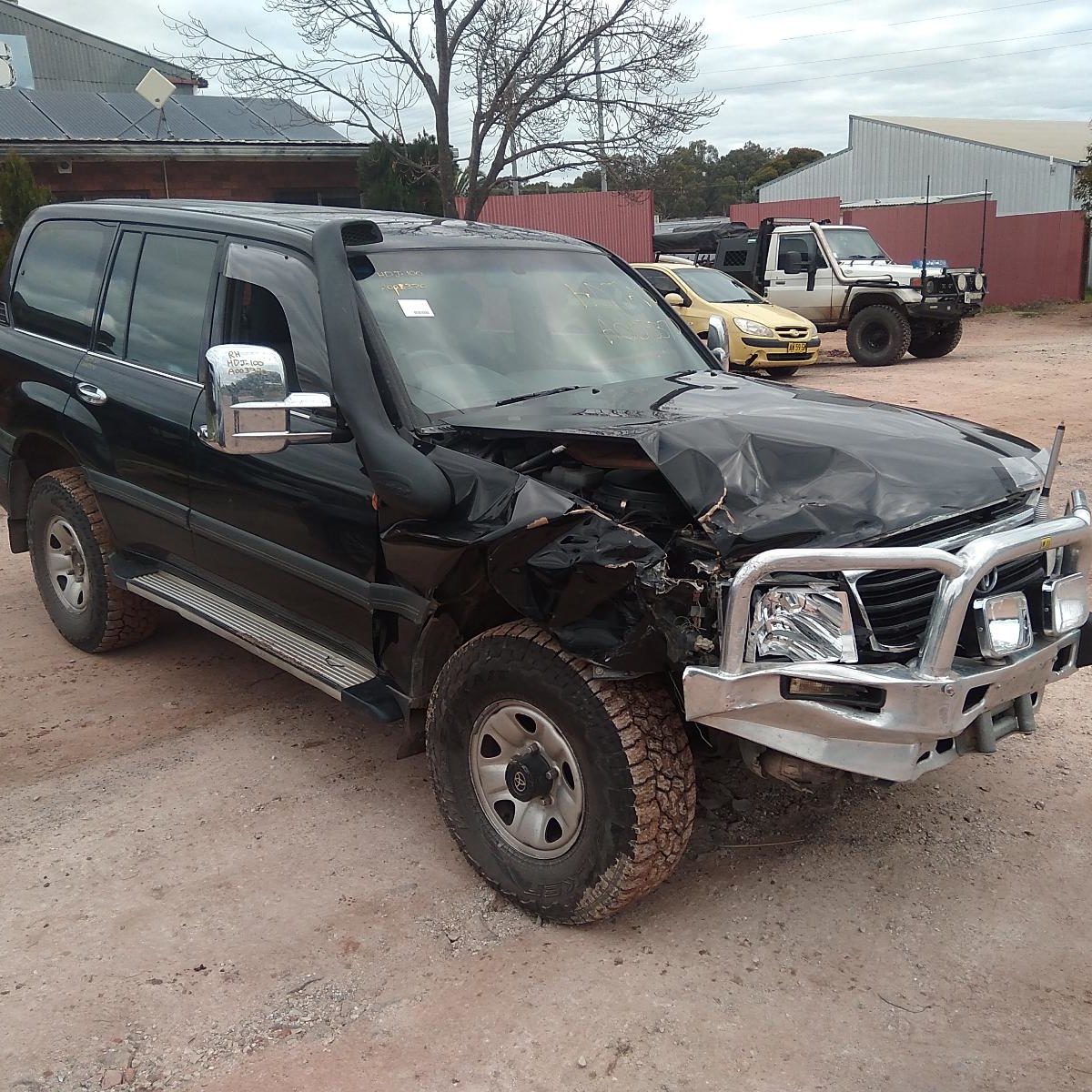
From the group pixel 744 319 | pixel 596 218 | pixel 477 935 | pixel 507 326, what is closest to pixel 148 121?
pixel 596 218

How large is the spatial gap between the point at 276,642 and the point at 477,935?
134cm

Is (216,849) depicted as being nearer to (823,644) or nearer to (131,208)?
(823,644)

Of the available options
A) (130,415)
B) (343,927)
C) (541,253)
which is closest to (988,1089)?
(343,927)

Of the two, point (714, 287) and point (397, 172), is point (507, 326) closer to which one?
point (714, 287)

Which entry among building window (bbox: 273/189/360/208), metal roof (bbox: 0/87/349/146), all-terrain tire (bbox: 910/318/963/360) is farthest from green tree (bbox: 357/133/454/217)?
all-terrain tire (bbox: 910/318/963/360)

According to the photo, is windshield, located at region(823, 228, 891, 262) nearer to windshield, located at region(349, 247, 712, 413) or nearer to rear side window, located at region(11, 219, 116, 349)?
windshield, located at region(349, 247, 712, 413)

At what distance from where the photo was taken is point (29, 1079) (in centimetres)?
253

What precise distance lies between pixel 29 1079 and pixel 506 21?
605 inches

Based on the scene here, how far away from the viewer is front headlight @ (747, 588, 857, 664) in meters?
2.60

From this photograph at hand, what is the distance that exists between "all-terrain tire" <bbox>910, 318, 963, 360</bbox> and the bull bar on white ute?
15.6m

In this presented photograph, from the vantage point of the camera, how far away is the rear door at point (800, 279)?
57.1 feet

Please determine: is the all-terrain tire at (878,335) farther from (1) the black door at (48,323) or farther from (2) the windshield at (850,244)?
(1) the black door at (48,323)

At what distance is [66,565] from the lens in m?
5.20

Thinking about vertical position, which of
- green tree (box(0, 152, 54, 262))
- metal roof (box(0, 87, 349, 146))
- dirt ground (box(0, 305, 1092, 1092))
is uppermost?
metal roof (box(0, 87, 349, 146))
